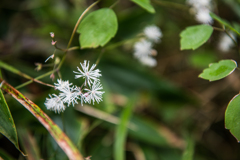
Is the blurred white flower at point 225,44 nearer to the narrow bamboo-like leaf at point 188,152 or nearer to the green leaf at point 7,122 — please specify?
the narrow bamboo-like leaf at point 188,152

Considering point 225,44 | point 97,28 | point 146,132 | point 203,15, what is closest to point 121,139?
point 146,132

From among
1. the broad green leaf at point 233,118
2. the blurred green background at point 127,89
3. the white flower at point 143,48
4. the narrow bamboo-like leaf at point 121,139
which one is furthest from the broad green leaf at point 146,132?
the broad green leaf at point 233,118

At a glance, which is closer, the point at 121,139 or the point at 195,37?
the point at 195,37

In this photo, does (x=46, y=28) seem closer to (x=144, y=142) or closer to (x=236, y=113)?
(x=144, y=142)

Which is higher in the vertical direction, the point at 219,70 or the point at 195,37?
the point at 195,37

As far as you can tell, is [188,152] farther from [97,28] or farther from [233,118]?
[97,28]

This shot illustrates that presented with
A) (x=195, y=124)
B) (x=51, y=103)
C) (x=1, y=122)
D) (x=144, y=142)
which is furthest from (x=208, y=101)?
(x=1, y=122)

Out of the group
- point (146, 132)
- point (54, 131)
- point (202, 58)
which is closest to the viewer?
point (54, 131)

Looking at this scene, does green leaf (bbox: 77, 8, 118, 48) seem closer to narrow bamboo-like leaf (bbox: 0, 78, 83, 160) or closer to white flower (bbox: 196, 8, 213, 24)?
narrow bamboo-like leaf (bbox: 0, 78, 83, 160)
